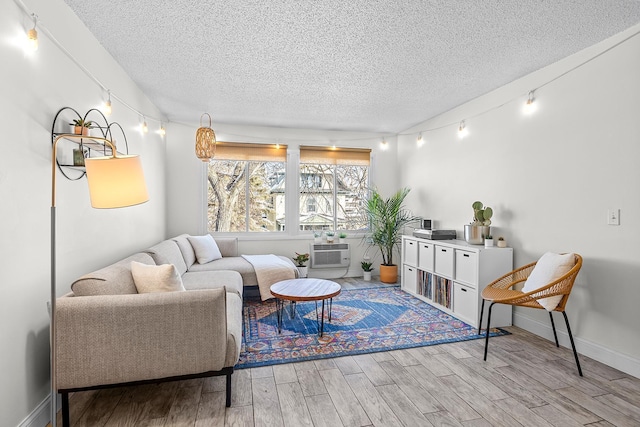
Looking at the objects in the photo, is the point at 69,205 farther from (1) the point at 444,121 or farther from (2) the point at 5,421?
(1) the point at 444,121

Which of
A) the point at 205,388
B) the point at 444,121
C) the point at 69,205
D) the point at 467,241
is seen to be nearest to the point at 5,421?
the point at 205,388

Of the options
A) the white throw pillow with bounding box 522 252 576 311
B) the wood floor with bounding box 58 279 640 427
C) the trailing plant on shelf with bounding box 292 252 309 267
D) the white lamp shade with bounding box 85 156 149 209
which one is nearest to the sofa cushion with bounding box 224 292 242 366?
the wood floor with bounding box 58 279 640 427

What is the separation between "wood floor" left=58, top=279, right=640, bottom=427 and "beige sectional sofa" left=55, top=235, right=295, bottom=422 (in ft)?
0.77

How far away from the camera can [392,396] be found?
82.2 inches

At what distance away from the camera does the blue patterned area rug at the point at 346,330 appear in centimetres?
270

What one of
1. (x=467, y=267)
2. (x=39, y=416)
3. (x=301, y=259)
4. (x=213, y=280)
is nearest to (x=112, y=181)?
(x=39, y=416)

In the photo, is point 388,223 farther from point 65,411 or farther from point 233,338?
point 65,411

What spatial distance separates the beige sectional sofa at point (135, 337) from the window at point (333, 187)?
358 cm

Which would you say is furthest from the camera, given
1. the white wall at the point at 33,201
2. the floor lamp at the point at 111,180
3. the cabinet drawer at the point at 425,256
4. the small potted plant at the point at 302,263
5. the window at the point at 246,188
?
the window at the point at 246,188

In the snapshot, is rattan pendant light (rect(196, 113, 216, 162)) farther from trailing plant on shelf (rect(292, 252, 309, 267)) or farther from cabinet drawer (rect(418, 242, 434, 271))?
cabinet drawer (rect(418, 242, 434, 271))

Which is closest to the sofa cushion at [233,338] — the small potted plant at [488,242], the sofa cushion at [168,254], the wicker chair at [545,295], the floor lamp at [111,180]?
the floor lamp at [111,180]

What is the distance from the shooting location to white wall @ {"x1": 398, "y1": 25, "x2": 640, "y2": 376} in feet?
7.84

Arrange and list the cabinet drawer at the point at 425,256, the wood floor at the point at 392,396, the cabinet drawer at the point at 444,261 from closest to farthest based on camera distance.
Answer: the wood floor at the point at 392,396
the cabinet drawer at the point at 444,261
the cabinet drawer at the point at 425,256

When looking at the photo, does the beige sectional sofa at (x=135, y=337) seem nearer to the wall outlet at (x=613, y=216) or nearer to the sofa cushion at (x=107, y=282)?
the sofa cushion at (x=107, y=282)
